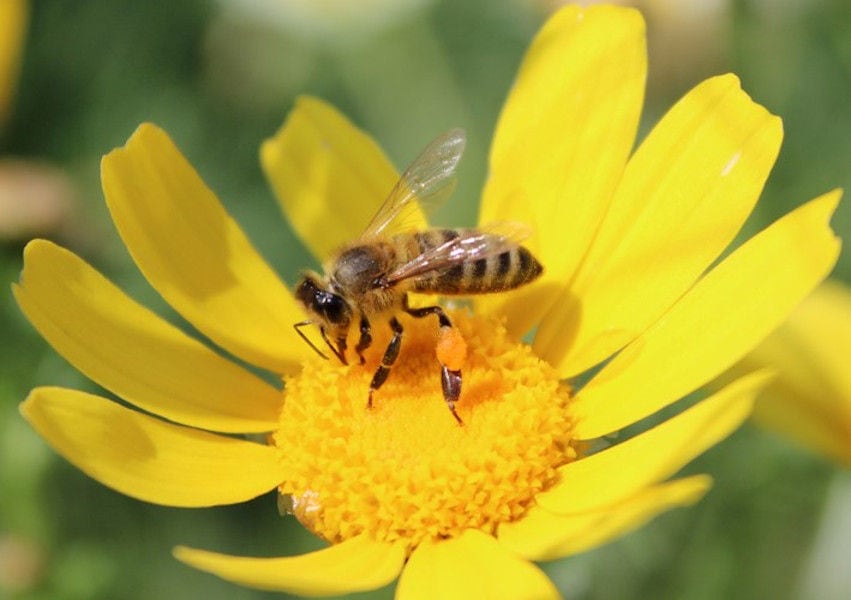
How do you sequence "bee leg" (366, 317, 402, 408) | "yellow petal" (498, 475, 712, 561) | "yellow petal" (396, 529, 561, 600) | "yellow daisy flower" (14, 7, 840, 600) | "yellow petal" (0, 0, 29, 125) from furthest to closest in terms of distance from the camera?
"yellow petal" (0, 0, 29, 125)
"bee leg" (366, 317, 402, 408)
"yellow daisy flower" (14, 7, 840, 600)
"yellow petal" (396, 529, 561, 600)
"yellow petal" (498, 475, 712, 561)

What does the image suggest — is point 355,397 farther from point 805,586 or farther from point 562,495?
point 805,586

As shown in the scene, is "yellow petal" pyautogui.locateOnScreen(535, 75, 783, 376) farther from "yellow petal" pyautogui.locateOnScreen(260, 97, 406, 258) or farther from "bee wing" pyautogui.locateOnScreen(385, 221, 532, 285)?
"yellow petal" pyautogui.locateOnScreen(260, 97, 406, 258)

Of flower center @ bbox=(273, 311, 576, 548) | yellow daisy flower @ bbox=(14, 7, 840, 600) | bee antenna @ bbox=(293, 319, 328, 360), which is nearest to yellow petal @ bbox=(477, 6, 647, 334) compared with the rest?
yellow daisy flower @ bbox=(14, 7, 840, 600)

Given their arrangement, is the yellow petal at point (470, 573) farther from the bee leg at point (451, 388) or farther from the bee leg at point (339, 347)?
the bee leg at point (339, 347)

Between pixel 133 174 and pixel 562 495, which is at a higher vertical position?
pixel 133 174

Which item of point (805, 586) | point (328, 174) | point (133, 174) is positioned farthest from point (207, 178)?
point (805, 586)

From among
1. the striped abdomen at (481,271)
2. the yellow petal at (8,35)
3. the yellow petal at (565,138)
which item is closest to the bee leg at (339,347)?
the striped abdomen at (481,271)
